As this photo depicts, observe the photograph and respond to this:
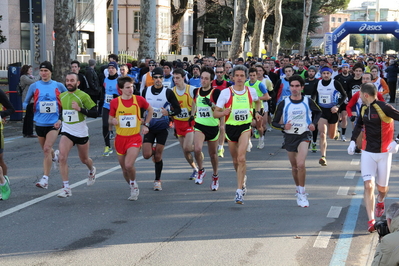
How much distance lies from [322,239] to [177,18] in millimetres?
59121

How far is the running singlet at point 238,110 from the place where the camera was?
866 cm

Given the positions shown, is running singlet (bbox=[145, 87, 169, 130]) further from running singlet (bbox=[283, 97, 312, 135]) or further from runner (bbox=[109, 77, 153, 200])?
running singlet (bbox=[283, 97, 312, 135])

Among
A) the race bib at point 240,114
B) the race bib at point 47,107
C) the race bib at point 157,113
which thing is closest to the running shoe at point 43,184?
the race bib at point 47,107

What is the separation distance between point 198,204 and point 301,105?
1953 mm

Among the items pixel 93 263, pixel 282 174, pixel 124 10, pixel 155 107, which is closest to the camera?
pixel 93 263

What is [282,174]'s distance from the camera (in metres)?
10.9

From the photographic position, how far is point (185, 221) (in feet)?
24.8

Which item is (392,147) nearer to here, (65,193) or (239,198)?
(239,198)

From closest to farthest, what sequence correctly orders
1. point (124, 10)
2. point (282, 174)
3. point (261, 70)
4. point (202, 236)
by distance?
point (202, 236) < point (282, 174) < point (261, 70) < point (124, 10)

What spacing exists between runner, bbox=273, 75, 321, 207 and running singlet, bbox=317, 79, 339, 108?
14.5 ft

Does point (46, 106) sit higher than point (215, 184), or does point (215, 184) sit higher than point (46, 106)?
point (46, 106)

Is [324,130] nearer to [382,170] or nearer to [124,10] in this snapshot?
[382,170]

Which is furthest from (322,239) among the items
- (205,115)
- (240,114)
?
(205,115)

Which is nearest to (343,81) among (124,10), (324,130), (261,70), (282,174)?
(261,70)
